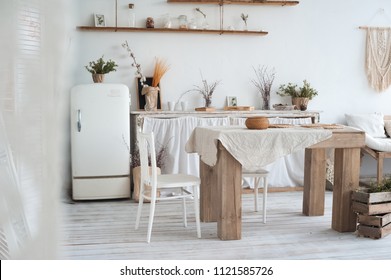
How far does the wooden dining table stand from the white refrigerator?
116 cm

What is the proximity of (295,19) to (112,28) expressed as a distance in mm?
2121

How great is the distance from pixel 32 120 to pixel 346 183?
2932 millimetres

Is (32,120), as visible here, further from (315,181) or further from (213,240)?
(315,181)

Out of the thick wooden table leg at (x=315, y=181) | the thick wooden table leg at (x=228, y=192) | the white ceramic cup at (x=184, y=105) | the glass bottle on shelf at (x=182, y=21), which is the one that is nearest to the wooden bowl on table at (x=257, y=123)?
the thick wooden table leg at (x=228, y=192)

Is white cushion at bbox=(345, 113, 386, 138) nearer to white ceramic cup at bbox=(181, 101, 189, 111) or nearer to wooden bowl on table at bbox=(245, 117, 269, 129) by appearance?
white ceramic cup at bbox=(181, 101, 189, 111)

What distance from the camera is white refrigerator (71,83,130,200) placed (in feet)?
13.1

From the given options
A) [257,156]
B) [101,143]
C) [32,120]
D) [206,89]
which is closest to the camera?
[32,120]

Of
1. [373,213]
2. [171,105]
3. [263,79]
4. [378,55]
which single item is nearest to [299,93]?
[263,79]

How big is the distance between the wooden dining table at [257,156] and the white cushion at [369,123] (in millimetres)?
1937

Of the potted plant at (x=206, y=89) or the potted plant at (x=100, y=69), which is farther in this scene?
the potted plant at (x=206, y=89)

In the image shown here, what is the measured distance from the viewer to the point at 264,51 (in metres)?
4.82

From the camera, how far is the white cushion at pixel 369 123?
479 cm

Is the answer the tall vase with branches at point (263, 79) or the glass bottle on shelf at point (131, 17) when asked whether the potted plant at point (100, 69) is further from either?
the tall vase with branches at point (263, 79)
